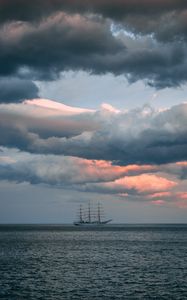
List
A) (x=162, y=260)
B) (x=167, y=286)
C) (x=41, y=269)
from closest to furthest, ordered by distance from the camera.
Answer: (x=167, y=286), (x=41, y=269), (x=162, y=260)

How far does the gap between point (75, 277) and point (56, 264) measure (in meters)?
18.9

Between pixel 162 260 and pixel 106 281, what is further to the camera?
pixel 162 260

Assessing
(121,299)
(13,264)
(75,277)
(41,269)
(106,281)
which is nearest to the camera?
(121,299)

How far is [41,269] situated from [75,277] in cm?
1173

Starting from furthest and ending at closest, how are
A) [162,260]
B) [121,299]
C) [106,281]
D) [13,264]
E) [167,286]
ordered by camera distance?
1. [162,260]
2. [13,264]
3. [106,281]
4. [167,286]
5. [121,299]

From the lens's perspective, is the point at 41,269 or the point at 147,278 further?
the point at 41,269

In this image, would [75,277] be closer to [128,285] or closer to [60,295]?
[128,285]

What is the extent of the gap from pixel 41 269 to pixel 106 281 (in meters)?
17.8

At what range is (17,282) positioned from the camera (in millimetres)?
62469

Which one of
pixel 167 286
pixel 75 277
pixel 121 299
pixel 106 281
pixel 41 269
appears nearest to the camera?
pixel 121 299

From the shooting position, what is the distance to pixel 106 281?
63500mm

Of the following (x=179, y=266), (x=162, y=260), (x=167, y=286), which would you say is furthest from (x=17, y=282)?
(x=162, y=260)

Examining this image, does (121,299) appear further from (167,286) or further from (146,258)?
(146,258)

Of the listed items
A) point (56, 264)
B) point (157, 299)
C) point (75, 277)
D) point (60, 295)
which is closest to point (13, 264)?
point (56, 264)
